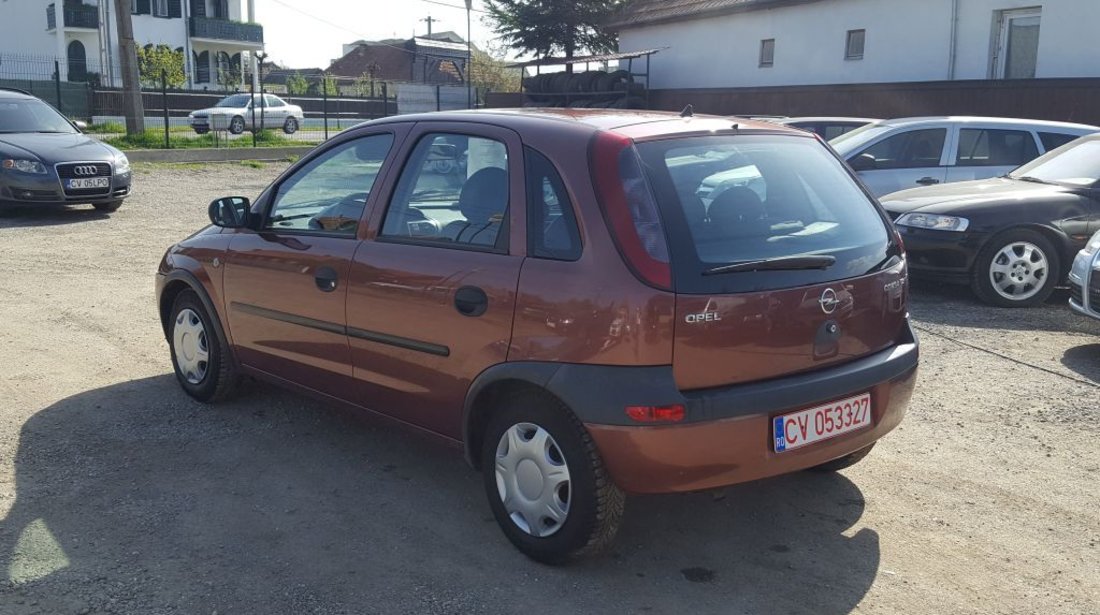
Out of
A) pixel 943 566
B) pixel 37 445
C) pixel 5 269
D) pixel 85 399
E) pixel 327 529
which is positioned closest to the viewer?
pixel 943 566

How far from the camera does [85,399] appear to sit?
230 inches

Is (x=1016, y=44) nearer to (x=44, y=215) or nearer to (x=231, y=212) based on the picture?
(x=44, y=215)

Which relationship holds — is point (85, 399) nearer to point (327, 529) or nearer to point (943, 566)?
point (327, 529)

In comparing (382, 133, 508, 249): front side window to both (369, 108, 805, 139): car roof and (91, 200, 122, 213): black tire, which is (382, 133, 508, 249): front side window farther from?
(91, 200, 122, 213): black tire

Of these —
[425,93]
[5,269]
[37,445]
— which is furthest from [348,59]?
[37,445]

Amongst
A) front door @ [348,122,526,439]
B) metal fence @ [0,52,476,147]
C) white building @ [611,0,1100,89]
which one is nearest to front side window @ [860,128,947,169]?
front door @ [348,122,526,439]

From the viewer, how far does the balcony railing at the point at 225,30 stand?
55.4 m

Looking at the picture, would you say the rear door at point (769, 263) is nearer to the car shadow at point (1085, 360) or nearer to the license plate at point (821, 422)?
the license plate at point (821, 422)

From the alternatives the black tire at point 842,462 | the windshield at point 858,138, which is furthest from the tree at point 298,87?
the black tire at point 842,462

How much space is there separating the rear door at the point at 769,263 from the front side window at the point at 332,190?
4.92 feet

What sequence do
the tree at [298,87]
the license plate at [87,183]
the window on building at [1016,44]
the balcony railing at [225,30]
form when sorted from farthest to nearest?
the tree at [298,87] < the balcony railing at [225,30] < the window on building at [1016,44] < the license plate at [87,183]

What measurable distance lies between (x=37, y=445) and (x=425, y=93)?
1237 inches

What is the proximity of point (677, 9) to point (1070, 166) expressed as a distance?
2270 centimetres

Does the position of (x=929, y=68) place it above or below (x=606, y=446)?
above
